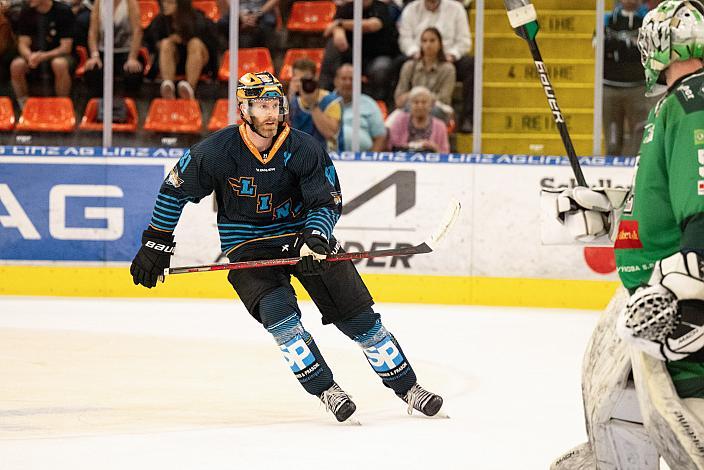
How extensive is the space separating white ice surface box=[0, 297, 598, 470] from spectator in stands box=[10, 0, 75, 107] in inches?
62.6

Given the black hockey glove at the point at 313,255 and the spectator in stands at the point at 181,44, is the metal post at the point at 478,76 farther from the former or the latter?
the black hockey glove at the point at 313,255

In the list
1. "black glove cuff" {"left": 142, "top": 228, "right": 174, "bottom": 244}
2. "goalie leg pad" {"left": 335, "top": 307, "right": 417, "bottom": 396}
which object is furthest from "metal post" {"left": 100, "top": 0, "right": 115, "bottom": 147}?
"goalie leg pad" {"left": 335, "top": 307, "right": 417, "bottom": 396}

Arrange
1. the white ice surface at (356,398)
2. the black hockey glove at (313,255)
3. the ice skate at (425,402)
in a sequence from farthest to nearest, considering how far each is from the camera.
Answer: the ice skate at (425,402)
the black hockey glove at (313,255)
the white ice surface at (356,398)

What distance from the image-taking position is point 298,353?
14.2 feet

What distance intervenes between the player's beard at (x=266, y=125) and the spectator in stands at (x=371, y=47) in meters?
3.88

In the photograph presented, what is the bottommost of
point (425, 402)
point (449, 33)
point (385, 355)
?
point (425, 402)

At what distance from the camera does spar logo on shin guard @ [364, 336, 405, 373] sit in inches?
178

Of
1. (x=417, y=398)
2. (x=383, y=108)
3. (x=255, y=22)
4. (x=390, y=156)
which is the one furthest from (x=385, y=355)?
(x=255, y=22)

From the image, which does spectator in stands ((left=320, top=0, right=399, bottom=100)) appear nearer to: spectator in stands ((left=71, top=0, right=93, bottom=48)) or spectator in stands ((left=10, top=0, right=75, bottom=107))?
spectator in stands ((left=71, top=0, right=93, bottom=48))

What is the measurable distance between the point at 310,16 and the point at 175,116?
43.5 inches

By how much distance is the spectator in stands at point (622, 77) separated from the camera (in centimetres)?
788

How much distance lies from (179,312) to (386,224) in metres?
1.42

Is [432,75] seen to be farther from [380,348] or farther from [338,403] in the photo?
[338,403]

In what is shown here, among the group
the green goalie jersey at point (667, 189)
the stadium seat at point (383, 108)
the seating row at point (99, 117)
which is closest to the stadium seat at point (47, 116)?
the seating row at point (99, 117)
